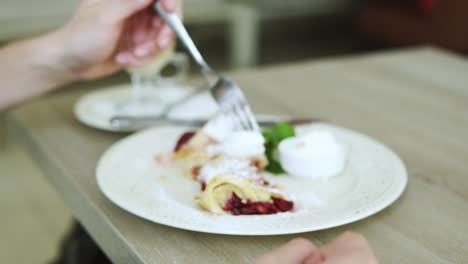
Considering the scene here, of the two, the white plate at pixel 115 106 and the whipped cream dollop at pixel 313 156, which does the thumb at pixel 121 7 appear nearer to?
the white plate at pixel 115 106

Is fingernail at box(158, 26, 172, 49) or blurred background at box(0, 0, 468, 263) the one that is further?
blurred background at box(0, 0, 468, 263)

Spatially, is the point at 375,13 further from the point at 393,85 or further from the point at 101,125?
the point at 101,125

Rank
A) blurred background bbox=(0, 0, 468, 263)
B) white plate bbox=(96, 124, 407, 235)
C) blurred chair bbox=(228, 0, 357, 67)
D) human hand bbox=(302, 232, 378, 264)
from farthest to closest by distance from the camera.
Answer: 1. blurred chair bbox=(228, 0, 357, 67)
2. blurred background bbox=(0, 0, 468, 263)
3. white plate bbox=(96, 124, 407, 235)
4. human hand bbox=(302, 232, 378, 264)

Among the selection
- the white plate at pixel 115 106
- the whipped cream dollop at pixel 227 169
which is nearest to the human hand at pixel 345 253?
the whipped cream dollop at pixel 227 169

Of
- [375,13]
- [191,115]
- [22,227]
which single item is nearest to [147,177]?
[191,115]

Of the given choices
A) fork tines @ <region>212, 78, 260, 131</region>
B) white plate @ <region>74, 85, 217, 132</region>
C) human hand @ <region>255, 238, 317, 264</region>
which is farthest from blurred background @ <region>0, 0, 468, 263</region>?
human hand @ <region>255, 238, 317, 264</region>

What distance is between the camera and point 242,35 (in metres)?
3.29

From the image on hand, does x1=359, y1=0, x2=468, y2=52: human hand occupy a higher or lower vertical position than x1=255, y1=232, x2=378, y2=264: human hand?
lower

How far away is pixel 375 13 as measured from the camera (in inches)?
133

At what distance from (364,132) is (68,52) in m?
0.53

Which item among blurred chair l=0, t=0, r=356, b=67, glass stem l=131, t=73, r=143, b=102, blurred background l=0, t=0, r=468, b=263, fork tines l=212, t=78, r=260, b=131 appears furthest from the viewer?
blurred chair l=0, t=0, r=356, b=67

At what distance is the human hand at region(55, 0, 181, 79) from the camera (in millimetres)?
957

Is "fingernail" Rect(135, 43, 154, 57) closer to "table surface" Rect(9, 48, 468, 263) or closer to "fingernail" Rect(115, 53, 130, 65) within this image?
"fingernail" Rect(115, 53, 130, 65)

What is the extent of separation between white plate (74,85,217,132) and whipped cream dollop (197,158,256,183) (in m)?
0.28
